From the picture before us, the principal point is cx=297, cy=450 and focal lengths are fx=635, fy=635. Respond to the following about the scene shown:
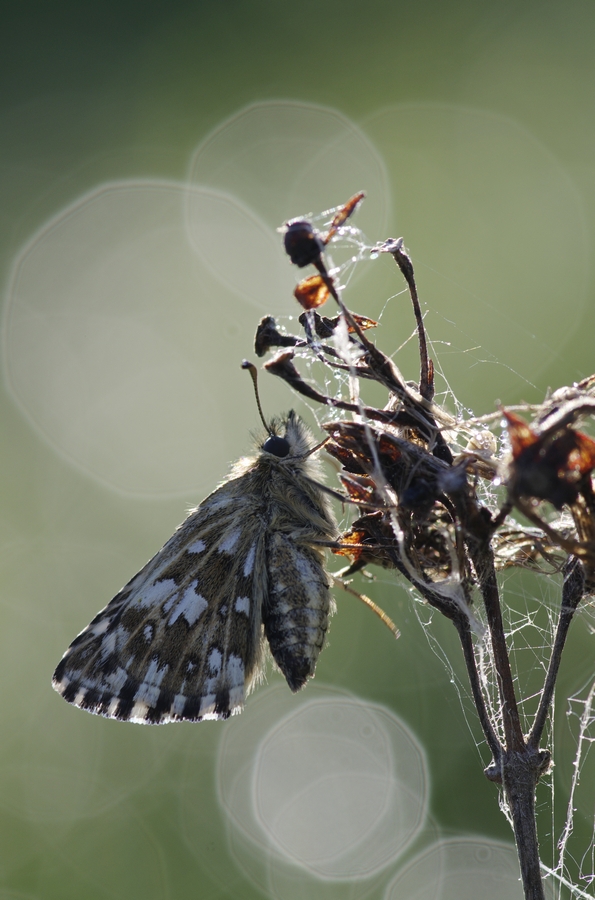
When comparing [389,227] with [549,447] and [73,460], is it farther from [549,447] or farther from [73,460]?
[73,460]

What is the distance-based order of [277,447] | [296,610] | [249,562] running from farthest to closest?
[277,447] < [249,562] < [296,610]

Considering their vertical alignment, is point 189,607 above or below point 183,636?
above

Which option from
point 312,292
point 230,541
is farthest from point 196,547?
point 312,292

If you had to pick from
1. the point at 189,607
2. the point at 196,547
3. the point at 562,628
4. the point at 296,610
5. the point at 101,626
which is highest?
the point at 196,547

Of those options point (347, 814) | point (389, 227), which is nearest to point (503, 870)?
point (347, 814)

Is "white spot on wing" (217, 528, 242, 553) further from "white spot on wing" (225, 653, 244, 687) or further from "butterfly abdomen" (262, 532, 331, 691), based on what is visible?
"white spot on wing" (225, 653, 244, 687)

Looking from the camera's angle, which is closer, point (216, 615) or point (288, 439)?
point (216, 615)

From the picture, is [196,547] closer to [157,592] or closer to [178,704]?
[157,592]
